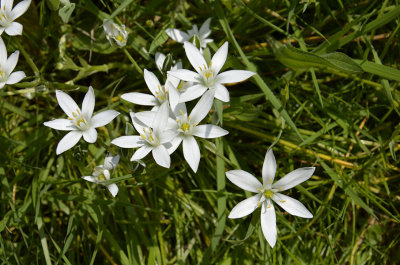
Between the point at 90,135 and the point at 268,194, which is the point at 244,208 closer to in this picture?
the point at 268,194

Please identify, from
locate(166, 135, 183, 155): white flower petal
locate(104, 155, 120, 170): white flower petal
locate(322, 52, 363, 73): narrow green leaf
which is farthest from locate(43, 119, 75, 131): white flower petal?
locate(322, 52, 363, 73): narrow green leaf

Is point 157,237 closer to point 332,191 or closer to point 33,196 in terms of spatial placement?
point 33,196

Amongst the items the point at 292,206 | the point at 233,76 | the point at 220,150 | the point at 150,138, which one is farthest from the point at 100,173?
the point at 292,206

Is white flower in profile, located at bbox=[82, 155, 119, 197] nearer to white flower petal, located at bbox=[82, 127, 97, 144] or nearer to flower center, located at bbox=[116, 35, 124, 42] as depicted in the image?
white flower petal, located at bbox=[82, 127, 97, 144]

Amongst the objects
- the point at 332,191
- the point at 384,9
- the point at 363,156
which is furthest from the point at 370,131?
the point at 384,9

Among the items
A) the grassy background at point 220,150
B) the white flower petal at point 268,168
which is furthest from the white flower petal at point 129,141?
the white flower petal at point 268,168

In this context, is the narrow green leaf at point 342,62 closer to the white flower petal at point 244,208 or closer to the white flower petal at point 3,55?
the white flower petal at point 244,208
